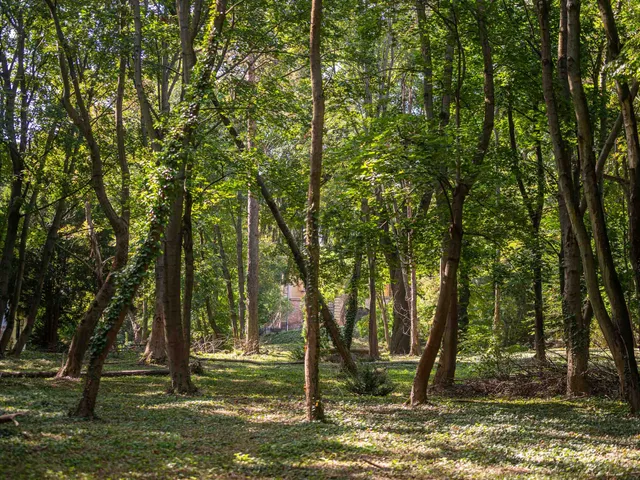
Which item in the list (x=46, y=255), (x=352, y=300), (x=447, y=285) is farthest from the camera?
(x=352, y=300)

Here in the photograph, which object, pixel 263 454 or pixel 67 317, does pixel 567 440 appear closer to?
pixel 263 454

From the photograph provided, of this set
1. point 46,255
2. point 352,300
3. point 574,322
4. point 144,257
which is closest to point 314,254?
point 144,257

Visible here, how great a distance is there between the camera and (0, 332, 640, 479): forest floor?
22.5 ft

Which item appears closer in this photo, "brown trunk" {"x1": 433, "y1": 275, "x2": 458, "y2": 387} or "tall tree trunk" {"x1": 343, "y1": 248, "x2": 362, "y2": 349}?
"brown trunk" {"x1": 433, "y1": 275, "x2": 458, "y2": 387}

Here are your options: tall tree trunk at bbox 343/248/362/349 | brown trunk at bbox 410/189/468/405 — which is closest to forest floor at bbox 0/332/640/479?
brown trunk at bbox 410/189/468/405

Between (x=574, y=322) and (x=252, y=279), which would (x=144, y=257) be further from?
(x=252, y=279)

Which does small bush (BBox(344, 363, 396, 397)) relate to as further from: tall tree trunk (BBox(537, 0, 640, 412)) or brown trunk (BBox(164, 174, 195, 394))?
tall tree trunk (BBox(537, 0, 640, 412))

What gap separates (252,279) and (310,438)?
19426 millimetres

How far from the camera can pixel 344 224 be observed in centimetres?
1441

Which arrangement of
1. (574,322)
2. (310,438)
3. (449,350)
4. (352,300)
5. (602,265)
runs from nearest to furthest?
(310,438)
(602,265)
(574,322)
(449,350)
(352,300)

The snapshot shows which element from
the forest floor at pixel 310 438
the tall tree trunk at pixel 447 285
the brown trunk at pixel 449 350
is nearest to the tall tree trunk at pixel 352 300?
the brown trunk at pixel 449 350

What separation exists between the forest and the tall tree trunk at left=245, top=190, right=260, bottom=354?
329cm

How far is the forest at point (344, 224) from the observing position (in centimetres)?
824

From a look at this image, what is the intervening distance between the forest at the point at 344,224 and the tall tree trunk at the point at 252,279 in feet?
10.8
